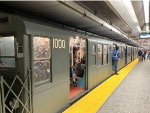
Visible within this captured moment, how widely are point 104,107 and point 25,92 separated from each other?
101 inches

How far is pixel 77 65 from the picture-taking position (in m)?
8.44

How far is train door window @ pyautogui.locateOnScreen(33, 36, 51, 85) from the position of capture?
167 inches

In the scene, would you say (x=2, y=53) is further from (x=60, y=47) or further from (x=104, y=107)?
(x=104, y=107)

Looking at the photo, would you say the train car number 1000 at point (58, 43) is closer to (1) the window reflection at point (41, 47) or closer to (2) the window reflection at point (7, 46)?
(1) the window reflection at point (41, 47)

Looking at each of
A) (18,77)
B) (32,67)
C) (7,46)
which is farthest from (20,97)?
(7,46)

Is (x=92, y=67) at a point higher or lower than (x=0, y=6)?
lower

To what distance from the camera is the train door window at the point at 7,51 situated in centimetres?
398

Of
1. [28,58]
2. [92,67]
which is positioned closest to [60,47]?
[28,58]

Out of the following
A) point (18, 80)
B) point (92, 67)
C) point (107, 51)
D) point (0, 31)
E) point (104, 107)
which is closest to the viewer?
point (18, 80)

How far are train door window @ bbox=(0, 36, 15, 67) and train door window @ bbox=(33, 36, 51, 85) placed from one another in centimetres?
43

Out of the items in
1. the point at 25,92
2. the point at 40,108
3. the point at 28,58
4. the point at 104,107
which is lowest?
the point at 104,107

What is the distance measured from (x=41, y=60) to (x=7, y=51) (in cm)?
72

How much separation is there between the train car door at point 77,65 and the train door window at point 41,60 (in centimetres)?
309

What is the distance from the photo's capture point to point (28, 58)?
12.8ft
